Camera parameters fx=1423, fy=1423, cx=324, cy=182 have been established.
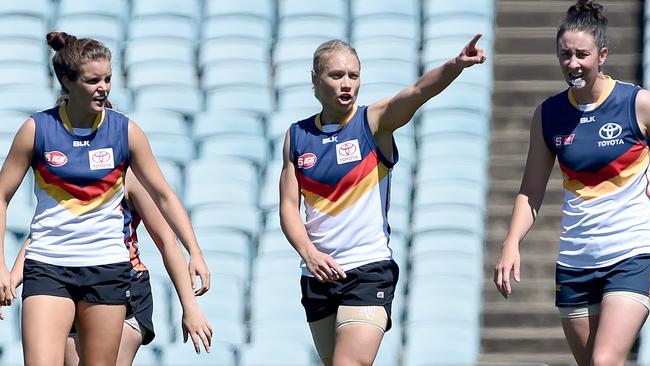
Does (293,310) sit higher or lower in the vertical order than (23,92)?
lower

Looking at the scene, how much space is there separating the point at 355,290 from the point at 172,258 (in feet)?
2.86

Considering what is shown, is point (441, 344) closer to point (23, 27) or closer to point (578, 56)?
point (578, 56)

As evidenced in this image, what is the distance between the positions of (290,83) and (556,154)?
602cm

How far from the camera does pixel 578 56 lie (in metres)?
6.22

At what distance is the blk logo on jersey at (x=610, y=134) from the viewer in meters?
6.28

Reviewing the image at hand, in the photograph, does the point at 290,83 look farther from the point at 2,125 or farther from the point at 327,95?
the point at 327,95

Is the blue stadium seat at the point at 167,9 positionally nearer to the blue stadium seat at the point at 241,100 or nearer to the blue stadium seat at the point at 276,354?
the blue stadium seat at the point at 241,100

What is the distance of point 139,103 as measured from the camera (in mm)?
12281

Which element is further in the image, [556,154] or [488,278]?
[488,278]

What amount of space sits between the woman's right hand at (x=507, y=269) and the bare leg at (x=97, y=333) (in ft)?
5.71

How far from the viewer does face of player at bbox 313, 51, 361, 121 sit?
21.6 feet

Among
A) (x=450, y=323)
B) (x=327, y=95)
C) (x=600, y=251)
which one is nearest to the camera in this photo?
(x=600, y=251)

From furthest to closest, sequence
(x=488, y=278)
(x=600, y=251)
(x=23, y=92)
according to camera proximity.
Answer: (x=23, y=92) < (x=488, y=278) < (x=600, y=251)

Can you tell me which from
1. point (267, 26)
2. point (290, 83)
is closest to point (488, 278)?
point (290, 83)
